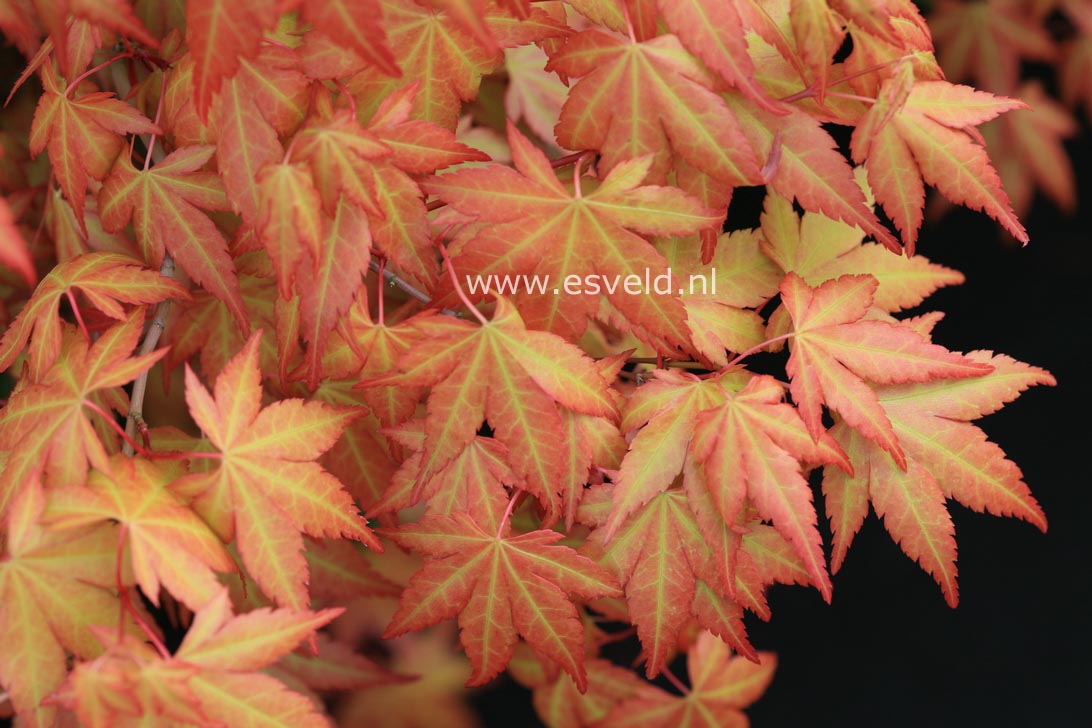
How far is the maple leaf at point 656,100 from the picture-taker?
577mm

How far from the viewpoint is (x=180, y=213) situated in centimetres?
64

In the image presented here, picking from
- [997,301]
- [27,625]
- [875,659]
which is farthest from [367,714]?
[997,301]

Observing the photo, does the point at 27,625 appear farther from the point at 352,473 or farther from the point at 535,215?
the point at 535,215

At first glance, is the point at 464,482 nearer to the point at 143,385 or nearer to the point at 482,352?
the point at 482,352

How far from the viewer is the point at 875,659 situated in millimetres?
1582

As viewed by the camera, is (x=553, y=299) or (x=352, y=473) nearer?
(x=553, y=299)

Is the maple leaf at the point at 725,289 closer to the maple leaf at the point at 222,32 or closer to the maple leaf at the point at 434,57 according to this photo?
the maple leaf at the point at 434,57

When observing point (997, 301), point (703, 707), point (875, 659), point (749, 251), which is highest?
point (749, 251)

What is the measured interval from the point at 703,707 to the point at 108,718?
74cm

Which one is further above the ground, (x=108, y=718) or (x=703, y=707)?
(x=108, y=718)

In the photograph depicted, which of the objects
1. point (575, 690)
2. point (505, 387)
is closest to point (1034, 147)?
point (575, 690)

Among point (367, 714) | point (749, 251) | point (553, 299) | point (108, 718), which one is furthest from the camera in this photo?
point (367, 714)

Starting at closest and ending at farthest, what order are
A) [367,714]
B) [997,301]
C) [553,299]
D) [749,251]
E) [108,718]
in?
[108,718] < [553,299] < [749,251] < [367,714] < [997,301]

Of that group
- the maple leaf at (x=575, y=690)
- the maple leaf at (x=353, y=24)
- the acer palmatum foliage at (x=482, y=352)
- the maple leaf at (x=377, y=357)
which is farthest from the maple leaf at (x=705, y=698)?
the maple leaf at (x=353, y=24)
